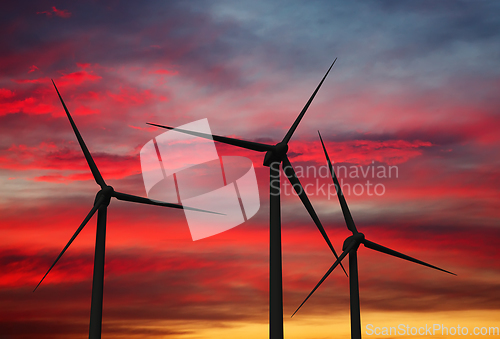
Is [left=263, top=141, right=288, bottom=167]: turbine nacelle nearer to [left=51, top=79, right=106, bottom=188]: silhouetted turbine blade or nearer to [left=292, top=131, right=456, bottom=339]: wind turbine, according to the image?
[left=292, top=131, right=456, bottom=339]: wind turbine

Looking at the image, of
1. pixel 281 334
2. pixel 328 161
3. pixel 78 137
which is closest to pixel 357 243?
pixel 328 161

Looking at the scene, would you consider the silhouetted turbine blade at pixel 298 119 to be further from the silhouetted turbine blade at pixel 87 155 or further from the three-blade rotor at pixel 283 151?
the silhouetted turbine blade at pixel 87 155

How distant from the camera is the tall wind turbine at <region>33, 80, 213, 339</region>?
123 ft

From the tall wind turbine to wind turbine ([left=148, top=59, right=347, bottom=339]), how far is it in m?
10.3

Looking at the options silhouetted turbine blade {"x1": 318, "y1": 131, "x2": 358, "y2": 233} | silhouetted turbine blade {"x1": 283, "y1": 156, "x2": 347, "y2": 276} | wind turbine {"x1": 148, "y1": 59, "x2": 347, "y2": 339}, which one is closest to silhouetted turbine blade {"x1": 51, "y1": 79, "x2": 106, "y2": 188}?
wind turbine {"x1": 148, "y1": 59, "x2": 347, "y2": 339}

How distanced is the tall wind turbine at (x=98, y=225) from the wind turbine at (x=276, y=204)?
1033 centimetres

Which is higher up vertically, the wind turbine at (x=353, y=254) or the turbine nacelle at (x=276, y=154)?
the turbine nacelle at (x=276, y=154)

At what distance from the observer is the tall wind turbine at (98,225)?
123 feet

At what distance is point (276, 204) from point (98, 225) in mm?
15013

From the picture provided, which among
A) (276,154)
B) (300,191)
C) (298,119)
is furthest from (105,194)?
(298,119)

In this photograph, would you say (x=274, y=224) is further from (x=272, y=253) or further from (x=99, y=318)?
(x=99, y=318)

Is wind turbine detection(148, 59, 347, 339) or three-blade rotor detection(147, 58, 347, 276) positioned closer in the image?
wind turbine detection(148, 59, 347, 339)

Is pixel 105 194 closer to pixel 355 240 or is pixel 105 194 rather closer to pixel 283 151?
pixel 283 151

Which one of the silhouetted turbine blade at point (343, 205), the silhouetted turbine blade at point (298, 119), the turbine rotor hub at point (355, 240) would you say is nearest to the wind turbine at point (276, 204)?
the silhouetted turbine blade at point (298, 119)
